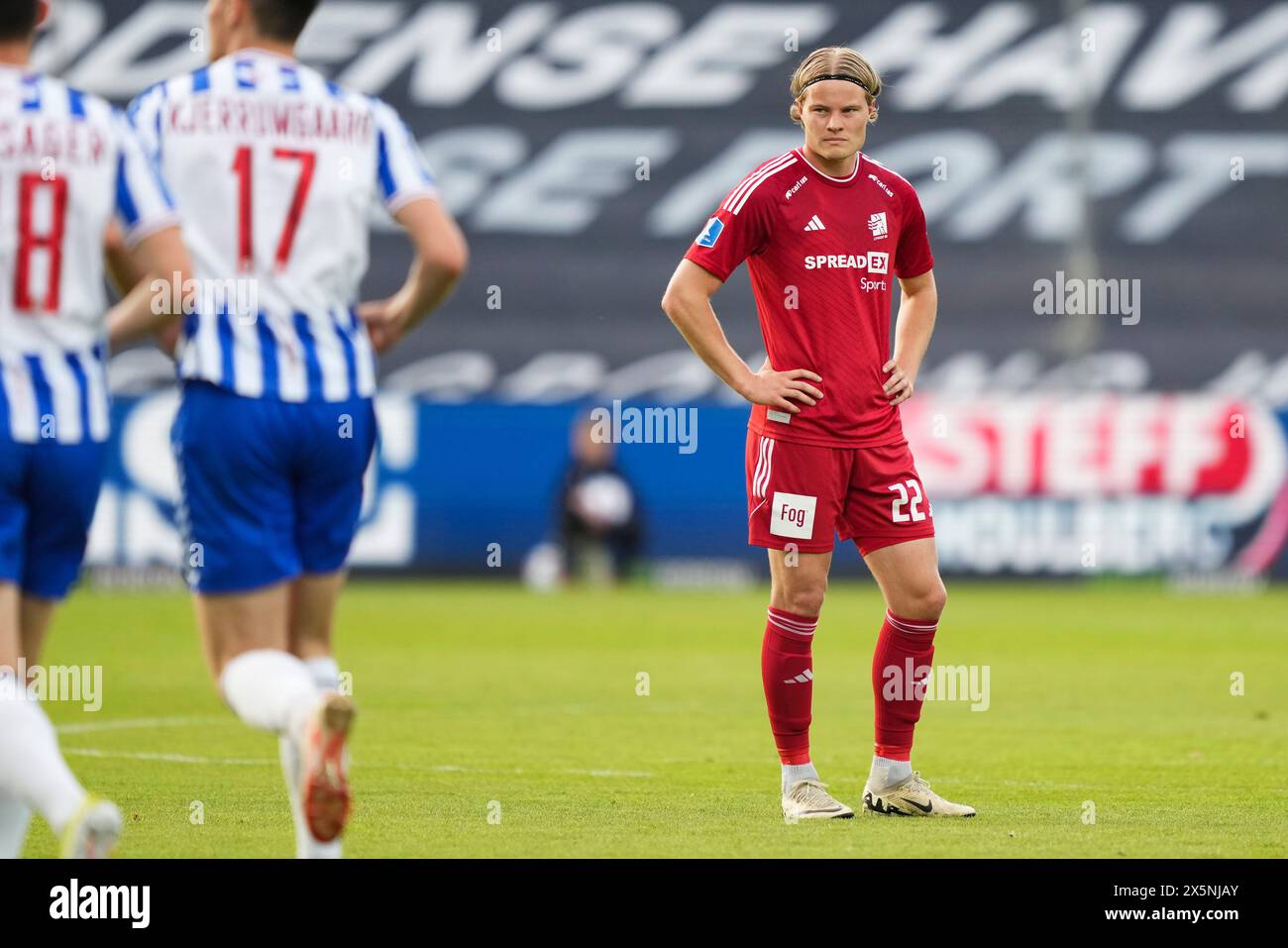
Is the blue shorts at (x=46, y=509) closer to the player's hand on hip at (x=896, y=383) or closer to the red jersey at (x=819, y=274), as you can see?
the red jersey at (x=819, y=274)

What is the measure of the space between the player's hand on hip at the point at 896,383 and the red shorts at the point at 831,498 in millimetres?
173

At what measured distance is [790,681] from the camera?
6.85m

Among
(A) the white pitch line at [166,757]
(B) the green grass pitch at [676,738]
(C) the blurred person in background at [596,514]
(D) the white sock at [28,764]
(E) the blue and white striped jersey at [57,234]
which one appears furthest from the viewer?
(C) the blurred person in background at [596,514]

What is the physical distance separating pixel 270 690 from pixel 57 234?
1.15 meters

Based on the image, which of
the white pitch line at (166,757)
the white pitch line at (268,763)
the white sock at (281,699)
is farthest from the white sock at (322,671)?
the white pitch line at (166,757)

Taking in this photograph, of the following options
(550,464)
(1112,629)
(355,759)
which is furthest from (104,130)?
(550,464)

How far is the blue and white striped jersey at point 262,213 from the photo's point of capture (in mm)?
4984

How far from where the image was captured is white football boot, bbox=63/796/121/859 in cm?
446

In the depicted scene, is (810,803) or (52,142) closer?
(52,142)

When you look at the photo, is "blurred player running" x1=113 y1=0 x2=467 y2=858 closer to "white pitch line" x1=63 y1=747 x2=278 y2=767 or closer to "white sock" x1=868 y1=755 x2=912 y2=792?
"white sock" x1=868 y1=755 x2=912 y2=792

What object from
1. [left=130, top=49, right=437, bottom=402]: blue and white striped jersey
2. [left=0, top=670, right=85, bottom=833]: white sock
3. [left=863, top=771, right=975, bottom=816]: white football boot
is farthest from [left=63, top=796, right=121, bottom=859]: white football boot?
[left=863, top=771, right=975, bottom=816]: white football boot

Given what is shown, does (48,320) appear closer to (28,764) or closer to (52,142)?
(52,142)

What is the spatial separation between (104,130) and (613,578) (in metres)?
16.8

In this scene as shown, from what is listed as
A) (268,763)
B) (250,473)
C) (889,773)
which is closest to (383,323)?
(250,473)
